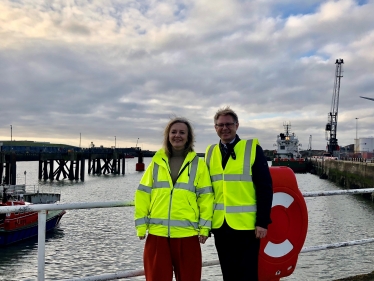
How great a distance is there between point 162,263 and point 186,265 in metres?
0.17

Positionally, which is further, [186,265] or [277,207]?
[277,207]

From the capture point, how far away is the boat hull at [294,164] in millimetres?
58844

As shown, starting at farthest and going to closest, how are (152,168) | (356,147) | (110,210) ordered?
(356,147) → (110,210) → (152,168)

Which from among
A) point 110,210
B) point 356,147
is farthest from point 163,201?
point 356,147

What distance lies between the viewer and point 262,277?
3.33 meters

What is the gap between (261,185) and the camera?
2844 millimetres

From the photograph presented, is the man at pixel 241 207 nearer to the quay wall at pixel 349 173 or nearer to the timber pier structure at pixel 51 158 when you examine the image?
the timber pier structure at pixel 51 158

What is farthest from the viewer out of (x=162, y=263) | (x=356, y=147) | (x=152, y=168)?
(x=356, y=147)

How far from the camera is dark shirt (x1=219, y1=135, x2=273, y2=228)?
281 cm

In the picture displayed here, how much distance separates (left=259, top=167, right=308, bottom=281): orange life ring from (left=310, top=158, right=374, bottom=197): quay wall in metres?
28.0

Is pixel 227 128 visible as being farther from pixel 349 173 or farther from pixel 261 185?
pixel 349 173

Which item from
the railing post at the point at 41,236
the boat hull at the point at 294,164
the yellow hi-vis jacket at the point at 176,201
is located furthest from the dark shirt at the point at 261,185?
the boat hull at the point at 294,164

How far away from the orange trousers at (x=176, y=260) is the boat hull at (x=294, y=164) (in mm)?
57152

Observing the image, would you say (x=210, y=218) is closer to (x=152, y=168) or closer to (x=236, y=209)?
(x=236, y=209)
